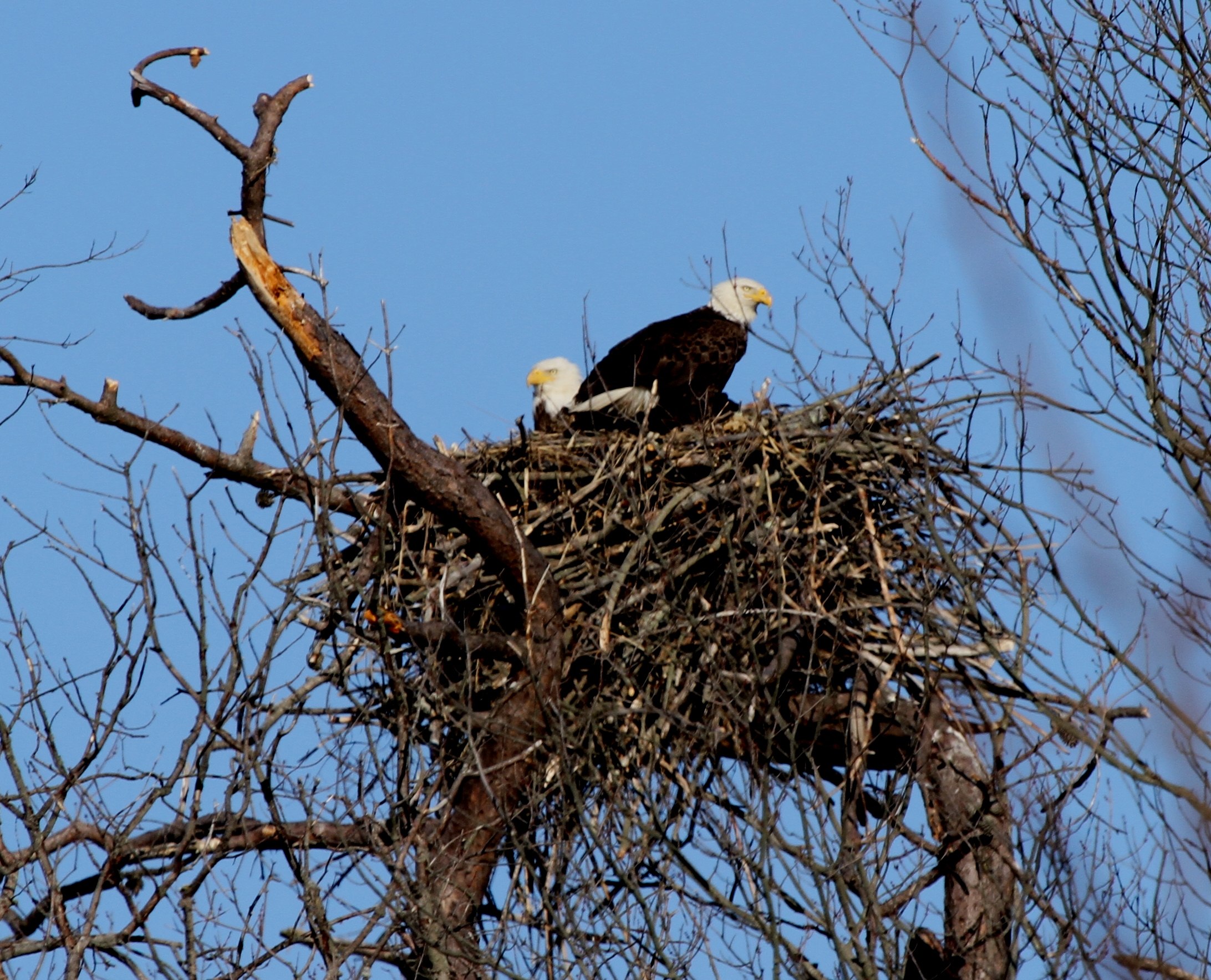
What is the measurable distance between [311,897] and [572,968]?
87cm

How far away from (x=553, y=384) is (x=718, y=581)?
2.06m

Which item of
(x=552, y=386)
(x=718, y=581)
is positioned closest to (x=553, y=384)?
(x=552, y=386)

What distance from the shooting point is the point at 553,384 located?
8320mm

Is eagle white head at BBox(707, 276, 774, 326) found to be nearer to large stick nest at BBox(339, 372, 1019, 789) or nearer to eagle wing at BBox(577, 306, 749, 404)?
eagle wing at BBox(577, 306, 749, 404)

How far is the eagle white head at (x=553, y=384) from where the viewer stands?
27.0 ft

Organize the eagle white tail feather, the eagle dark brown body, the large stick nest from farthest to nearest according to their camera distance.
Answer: the eagle dark brown body, the eagle white tail feather, the large stick nest

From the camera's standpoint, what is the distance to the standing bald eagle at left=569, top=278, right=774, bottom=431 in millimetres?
7695

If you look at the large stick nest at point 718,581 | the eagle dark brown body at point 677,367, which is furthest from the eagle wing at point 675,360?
the large stick nest at point 718,581

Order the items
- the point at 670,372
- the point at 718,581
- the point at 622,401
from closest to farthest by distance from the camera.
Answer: the point at 718,581 → the point at 622,401 → the point at 670,372

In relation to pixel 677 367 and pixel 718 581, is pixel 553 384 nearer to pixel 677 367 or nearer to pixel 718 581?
pixel 677 367

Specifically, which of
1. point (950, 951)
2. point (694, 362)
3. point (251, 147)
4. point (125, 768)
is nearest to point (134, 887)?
point (125, 768)

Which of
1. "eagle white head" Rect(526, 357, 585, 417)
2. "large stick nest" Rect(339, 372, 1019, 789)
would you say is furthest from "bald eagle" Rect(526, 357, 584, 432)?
"large stick nest" Rect(339, 372, 1019, 789)

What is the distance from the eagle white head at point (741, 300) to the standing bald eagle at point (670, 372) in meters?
0.20

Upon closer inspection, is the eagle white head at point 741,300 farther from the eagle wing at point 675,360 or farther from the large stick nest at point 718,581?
the large stick nest at point 718,581
